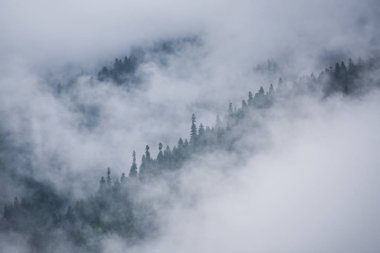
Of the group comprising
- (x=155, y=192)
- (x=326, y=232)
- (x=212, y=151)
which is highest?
(x=212, y=151)

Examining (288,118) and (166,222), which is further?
(288,118)

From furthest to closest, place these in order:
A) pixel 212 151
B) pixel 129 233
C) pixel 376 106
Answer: pixel 376 106 → pixel 212 151 → pixel 129 233

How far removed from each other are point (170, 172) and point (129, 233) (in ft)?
84.8

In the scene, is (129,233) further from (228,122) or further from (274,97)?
(274,97)

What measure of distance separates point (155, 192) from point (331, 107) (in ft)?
228

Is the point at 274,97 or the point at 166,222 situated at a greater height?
the point at 274,97

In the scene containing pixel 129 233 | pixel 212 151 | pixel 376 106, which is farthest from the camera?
pixel 376 106

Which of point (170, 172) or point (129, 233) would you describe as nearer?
point (129, 233)

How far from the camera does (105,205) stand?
184m

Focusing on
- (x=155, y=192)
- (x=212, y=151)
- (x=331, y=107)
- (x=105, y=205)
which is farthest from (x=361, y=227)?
(x=105, y=205)

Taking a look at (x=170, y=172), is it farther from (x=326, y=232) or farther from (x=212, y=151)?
(x=326, y=232)

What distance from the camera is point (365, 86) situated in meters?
178

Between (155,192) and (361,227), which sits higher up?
(155,192)

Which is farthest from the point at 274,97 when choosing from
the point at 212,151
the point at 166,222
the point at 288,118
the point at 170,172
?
the point at 166,222
